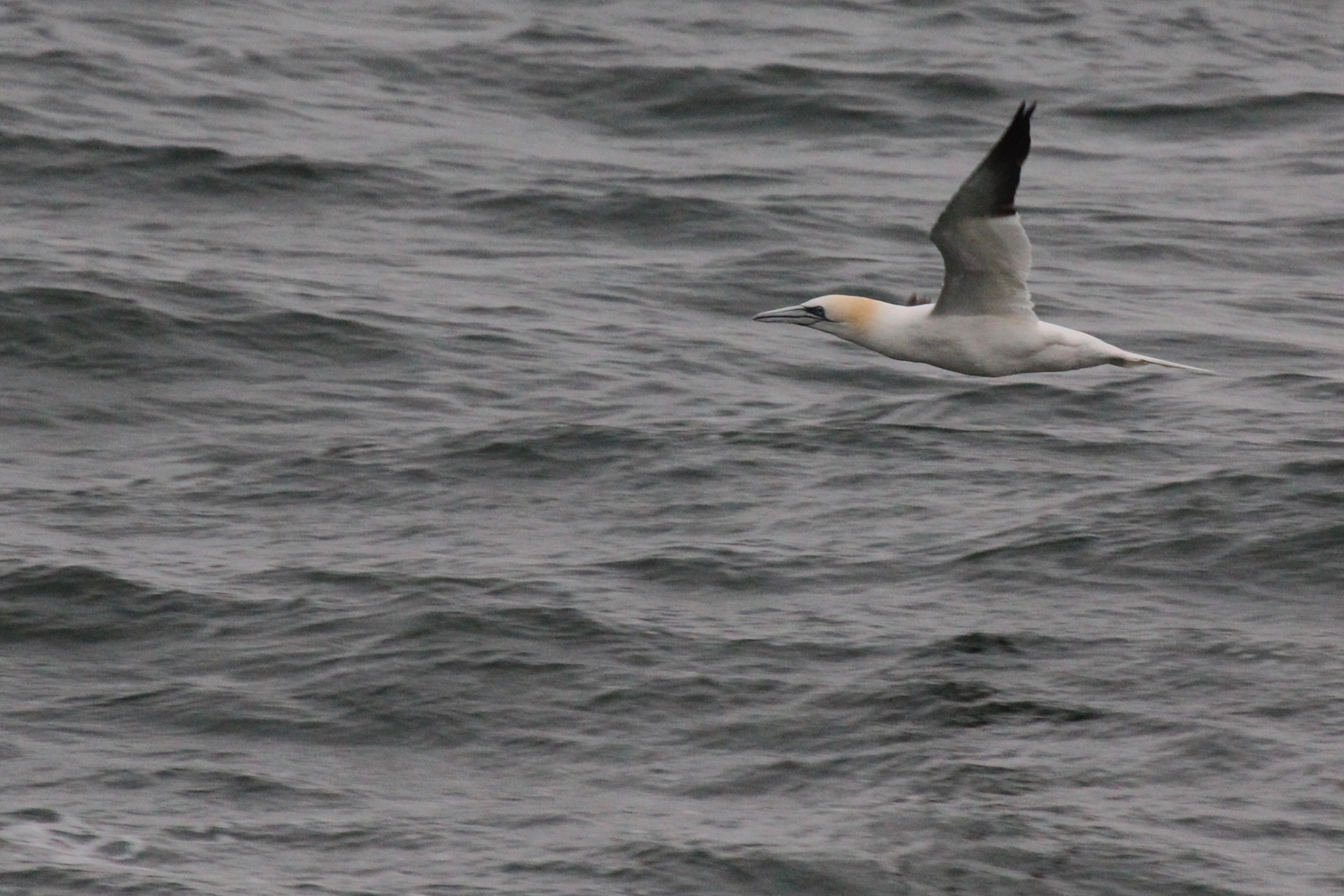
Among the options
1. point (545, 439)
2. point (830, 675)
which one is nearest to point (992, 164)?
point (830, 675)

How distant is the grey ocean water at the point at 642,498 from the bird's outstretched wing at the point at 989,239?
8.08 ft

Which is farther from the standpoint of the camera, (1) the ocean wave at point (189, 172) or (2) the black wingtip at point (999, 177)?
(1) the ocean wave at point (189, 172)

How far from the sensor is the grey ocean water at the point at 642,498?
47.0 feet

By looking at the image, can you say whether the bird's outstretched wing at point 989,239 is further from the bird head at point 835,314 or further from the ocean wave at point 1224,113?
the ocean wave at point 1224,113

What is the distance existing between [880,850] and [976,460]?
6097mm

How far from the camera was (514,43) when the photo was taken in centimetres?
3219

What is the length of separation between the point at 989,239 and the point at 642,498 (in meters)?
4.92

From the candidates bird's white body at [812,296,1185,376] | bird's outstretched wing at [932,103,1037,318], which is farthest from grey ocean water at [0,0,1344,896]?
bird's outstretched wing at [932,103,1037,318]

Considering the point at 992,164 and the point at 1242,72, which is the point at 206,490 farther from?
the point at 1242,72

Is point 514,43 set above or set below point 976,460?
above

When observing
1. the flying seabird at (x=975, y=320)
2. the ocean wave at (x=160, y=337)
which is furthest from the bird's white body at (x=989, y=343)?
the ocean wave at (x=160, y=337)

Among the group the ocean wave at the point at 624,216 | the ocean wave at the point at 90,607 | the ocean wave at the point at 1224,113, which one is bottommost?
the ocean wave at the point at 90,607

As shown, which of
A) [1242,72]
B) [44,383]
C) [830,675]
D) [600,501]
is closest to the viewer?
[830,675]

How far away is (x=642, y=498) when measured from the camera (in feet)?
61.2
